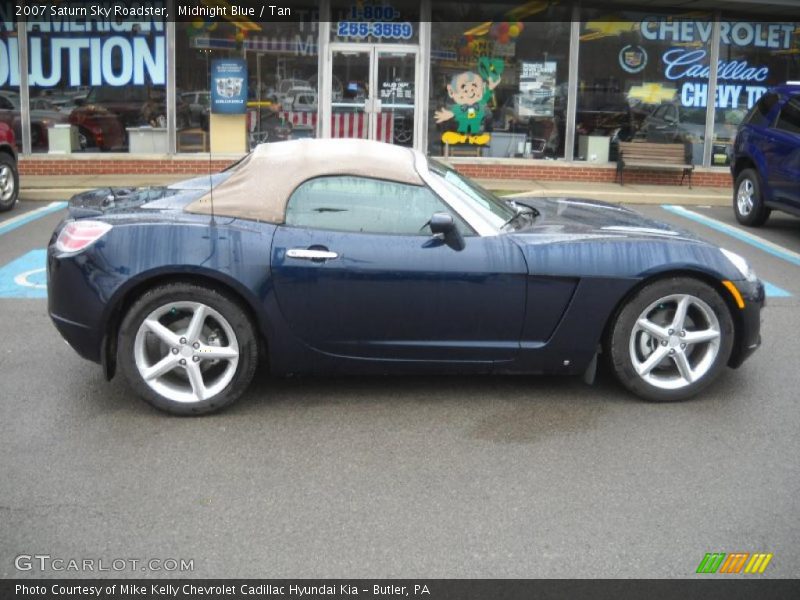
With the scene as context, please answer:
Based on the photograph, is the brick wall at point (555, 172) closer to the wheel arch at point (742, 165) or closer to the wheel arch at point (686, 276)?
the wheel arch at point (742, 165)

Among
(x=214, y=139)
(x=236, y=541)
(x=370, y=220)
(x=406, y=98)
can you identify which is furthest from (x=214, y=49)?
(x=236, y=541)

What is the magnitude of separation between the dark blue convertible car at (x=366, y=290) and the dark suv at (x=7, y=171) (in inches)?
286

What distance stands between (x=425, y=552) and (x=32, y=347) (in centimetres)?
366

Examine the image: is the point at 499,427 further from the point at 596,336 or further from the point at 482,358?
the point at 596,336

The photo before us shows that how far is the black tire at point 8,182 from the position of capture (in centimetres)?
1173

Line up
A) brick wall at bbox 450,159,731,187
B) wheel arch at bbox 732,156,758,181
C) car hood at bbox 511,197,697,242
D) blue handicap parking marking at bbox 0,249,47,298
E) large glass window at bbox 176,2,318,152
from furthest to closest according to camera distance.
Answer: brick wall at bbox 450,159,731,187 → large glass window at bbox 176,2,318,152 → wheel arch at bbox 732,156,758,181 → blue handicap parking marking at bbox 0,249,47,298 → car hood at bbox 511,197,697,242

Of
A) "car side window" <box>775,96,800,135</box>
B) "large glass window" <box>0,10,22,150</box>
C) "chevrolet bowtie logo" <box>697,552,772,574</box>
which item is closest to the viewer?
"chevrolet bowtie logo" <box>697,552,772,574</box>

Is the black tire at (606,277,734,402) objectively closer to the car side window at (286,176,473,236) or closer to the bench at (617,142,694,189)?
the car side window at (286,176,473,236)

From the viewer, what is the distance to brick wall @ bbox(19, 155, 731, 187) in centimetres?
1544

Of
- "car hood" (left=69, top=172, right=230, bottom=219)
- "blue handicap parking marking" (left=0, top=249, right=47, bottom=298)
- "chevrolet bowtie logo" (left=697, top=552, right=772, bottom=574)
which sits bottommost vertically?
"chevrolet bowtie logo" (left=697, top=552, right=772, bottom=574)

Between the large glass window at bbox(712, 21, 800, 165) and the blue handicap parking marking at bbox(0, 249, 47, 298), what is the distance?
11760 millimetres

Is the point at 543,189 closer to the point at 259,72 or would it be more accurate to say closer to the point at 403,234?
the point at 259,72

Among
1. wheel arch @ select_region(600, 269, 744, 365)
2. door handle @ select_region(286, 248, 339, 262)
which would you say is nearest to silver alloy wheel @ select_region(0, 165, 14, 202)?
door handle @ select_region(286, 248, 339, 262)

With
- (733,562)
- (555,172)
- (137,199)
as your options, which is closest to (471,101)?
(555,172)
